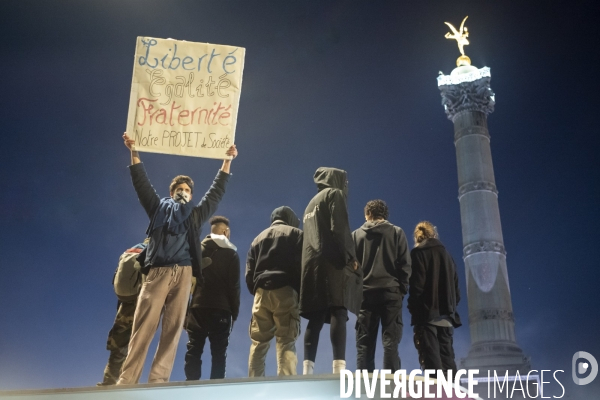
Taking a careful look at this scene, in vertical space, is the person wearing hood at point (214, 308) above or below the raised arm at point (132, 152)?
below

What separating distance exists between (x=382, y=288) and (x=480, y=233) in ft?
57.9

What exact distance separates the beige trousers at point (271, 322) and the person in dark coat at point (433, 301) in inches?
51.8

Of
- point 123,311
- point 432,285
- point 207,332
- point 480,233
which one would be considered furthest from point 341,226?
point 480,233

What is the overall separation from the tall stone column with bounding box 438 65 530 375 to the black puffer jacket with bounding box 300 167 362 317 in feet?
54.6

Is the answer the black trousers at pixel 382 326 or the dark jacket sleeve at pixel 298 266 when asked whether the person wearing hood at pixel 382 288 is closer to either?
the black trousers at pixel 382 326

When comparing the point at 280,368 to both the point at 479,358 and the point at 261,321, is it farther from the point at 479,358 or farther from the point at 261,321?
the point at 479,358

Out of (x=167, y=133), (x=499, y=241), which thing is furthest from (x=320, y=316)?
(x=499, y=241)

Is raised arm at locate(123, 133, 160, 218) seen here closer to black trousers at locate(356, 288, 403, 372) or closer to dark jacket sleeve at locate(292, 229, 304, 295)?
dark jacket sleeve at locate(292, 229, 304, 295)

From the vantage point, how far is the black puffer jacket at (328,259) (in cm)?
548

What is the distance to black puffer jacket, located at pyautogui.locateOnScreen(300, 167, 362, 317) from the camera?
216 inches

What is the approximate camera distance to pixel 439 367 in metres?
6.20

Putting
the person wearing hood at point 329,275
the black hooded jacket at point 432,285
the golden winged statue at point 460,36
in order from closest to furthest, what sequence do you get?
the person wearing hood at point 329,275 → the black hooded jacket at point 432,285 → the golden winged statue at point 460,36

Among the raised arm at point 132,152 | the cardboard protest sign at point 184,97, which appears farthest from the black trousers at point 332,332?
the raised arm at point 132,152

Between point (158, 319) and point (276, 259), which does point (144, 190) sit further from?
point (276, 259)
